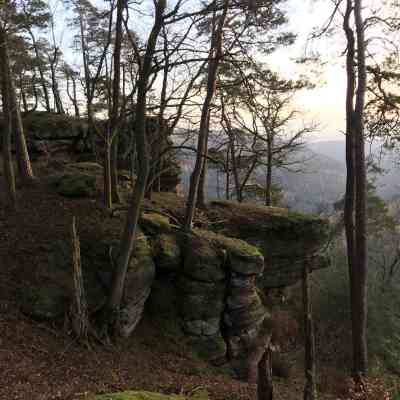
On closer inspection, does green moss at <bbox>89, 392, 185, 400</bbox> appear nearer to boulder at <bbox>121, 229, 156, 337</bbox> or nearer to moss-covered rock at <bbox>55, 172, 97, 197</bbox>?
boulder at <bbox>121, 229, 156, 337</bbox>

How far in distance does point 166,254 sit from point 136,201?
187 cm

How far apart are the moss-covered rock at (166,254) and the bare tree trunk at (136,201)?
3.83 feet

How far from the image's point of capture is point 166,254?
762cm

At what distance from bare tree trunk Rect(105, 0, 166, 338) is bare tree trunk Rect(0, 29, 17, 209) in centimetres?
381

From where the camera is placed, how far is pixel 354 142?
762 centimetres

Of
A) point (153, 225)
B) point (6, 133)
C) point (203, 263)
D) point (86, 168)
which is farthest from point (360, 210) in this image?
point (86, 168)

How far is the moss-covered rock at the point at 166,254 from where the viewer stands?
300 inches

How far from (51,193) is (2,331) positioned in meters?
4.66

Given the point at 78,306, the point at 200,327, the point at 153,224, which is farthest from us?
the point at 153,224

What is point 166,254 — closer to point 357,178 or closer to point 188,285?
point 188,285

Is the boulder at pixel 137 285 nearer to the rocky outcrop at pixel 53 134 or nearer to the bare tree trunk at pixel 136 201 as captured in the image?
Answer: the bare tree trunk at pixel 136 201

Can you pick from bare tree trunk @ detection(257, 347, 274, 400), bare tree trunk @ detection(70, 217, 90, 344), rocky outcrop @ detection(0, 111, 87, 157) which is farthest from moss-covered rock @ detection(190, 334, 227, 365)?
rocky outcrop @ detection(0, 111, 87, 157)

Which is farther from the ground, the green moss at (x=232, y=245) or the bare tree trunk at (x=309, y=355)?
the green moss at (x=232, y=245)

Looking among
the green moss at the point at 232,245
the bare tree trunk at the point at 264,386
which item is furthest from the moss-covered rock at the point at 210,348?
the green moss at the point at 232,245
